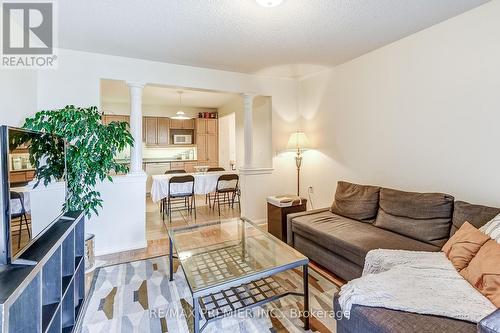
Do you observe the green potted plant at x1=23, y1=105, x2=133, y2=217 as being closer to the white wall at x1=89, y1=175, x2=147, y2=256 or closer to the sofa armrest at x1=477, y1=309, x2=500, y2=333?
the white wall at x1=89, y1=175, x2=147, y2=256

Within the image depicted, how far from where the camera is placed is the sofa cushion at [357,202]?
266 centimetres

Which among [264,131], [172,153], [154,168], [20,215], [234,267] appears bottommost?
[234,267]

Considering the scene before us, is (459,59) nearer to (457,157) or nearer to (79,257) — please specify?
→ (457,157)

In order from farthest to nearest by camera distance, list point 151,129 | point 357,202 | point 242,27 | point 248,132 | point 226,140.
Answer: point 226,140, point 151,129, point 248,132, point 357,202, point 242,27

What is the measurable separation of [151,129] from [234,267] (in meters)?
5.52

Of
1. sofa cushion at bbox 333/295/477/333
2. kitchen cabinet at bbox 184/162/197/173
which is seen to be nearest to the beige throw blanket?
sofa cushion at bbox 333/295/477/333

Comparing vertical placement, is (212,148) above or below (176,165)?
above

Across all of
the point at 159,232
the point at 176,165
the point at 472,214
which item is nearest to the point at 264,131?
the point at 159,232

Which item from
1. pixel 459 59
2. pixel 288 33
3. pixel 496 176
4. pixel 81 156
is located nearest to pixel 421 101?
pixel 459 59

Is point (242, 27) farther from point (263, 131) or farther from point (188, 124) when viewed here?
point (188, 124)

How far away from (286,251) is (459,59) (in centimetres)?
233

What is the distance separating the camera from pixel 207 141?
7.08 metres

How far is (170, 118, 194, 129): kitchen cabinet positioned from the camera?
6816 mm

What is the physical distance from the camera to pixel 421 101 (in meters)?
2.57
